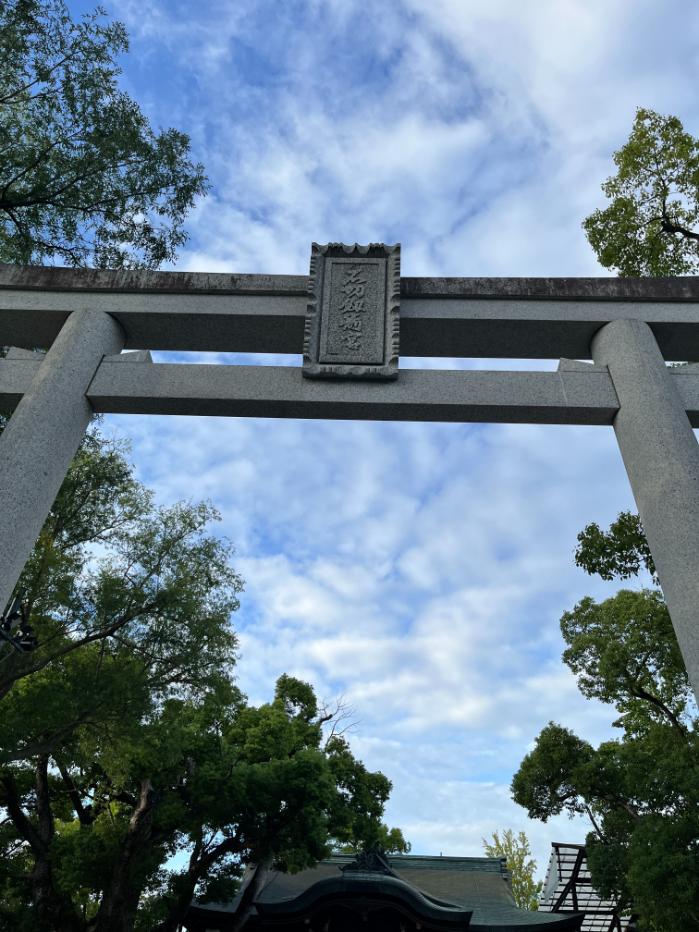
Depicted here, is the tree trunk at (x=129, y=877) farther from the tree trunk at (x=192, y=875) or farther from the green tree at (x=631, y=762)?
the green tree at (x=631, y=762)

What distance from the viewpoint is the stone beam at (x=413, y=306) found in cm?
550

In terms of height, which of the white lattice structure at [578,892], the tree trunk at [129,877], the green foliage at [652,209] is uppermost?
the green foliage at [652,209]

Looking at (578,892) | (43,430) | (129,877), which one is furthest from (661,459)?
(578,892)

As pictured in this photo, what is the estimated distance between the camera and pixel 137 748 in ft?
28.4

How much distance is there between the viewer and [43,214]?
21.3ft

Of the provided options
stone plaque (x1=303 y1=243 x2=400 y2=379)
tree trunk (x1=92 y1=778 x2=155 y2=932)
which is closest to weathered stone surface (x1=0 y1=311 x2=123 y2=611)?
stone plaque (x1=303 y1=243 x2=400 y2=379)

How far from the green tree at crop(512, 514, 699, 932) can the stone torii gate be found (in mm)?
3227

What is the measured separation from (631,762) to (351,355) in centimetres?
916

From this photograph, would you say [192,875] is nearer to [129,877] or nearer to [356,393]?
[129,877]

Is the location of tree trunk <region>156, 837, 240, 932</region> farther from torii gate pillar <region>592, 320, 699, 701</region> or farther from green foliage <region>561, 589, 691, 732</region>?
torii gate pillar <region>592, 320, 699, 701</region>

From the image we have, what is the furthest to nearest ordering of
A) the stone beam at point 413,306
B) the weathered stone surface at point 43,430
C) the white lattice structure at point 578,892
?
the white lattice structure at point 578,892 → the stone beam at point 413,306 → the weathered stone surface at point 43,430

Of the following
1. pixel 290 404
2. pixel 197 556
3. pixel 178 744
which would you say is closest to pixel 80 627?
pixel 197 556

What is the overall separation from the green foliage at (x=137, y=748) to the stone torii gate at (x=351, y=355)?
2.97 meters

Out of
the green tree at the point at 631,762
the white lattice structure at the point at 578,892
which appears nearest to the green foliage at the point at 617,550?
the green tree at the point at 631,762
